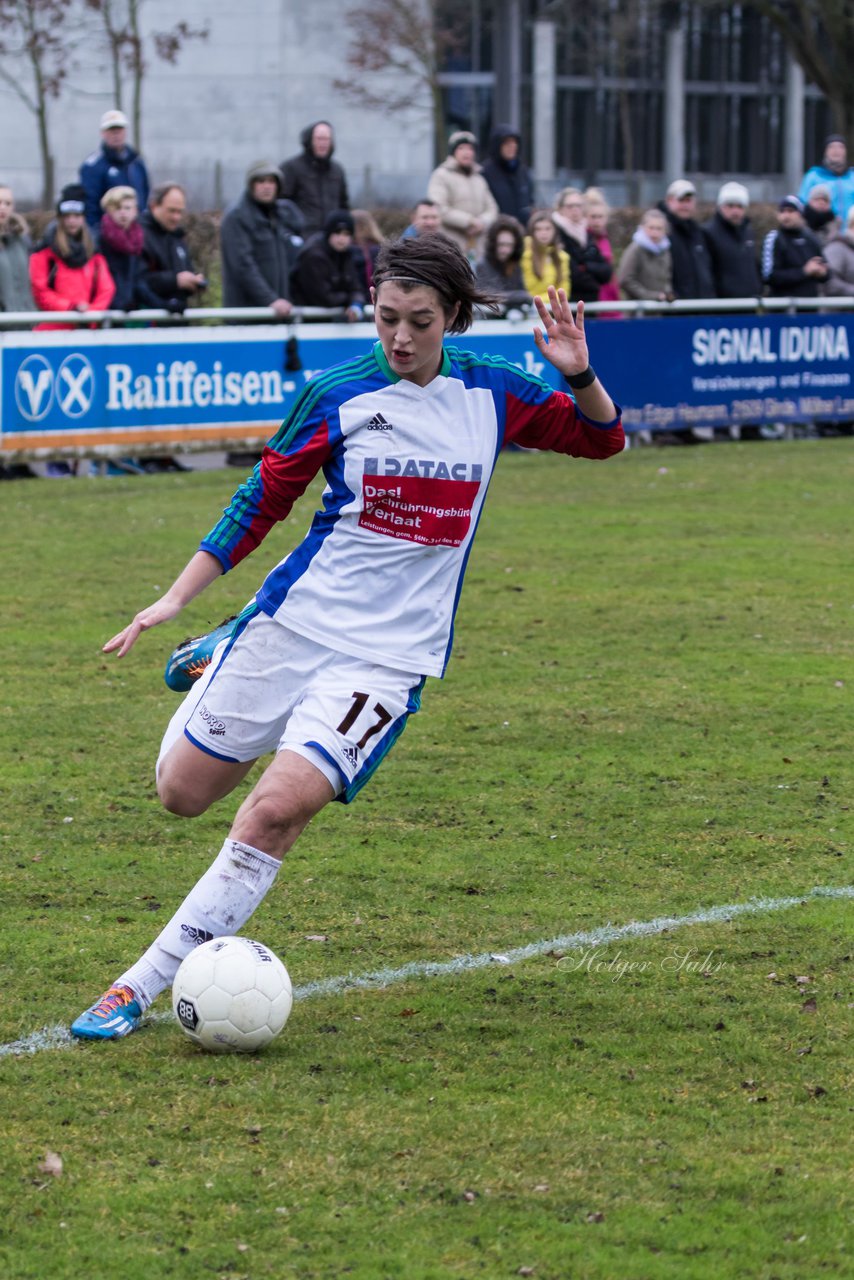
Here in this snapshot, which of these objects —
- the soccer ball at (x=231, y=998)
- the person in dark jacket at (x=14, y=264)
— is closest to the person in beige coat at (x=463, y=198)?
the person in dark jacket at (x=14, y=264)

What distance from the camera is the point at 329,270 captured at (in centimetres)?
1678

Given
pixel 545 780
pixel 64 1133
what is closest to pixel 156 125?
pixel 545 780

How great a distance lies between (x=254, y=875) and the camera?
491 cm

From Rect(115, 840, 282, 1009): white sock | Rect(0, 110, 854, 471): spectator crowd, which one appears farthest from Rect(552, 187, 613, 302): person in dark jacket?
Rect(115, 840, 282, 1009): white sock

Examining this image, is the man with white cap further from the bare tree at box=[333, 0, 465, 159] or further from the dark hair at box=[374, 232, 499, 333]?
the bare tree at box=[333, 0, 465, 159]

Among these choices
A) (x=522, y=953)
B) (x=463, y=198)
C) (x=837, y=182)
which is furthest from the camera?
(x=837, y=182)

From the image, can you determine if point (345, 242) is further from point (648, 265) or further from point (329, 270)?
point (648, 265)

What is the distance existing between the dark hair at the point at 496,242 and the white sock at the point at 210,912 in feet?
41.6

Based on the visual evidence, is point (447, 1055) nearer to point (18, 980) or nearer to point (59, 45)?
point (18, 980)

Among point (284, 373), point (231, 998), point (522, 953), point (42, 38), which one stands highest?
point (42, 38)

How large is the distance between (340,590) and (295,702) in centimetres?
32

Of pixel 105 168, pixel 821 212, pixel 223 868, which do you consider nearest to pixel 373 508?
pixel 223 868

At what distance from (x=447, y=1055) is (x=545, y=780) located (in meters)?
2.79

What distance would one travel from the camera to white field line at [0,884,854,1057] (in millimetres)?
4957
